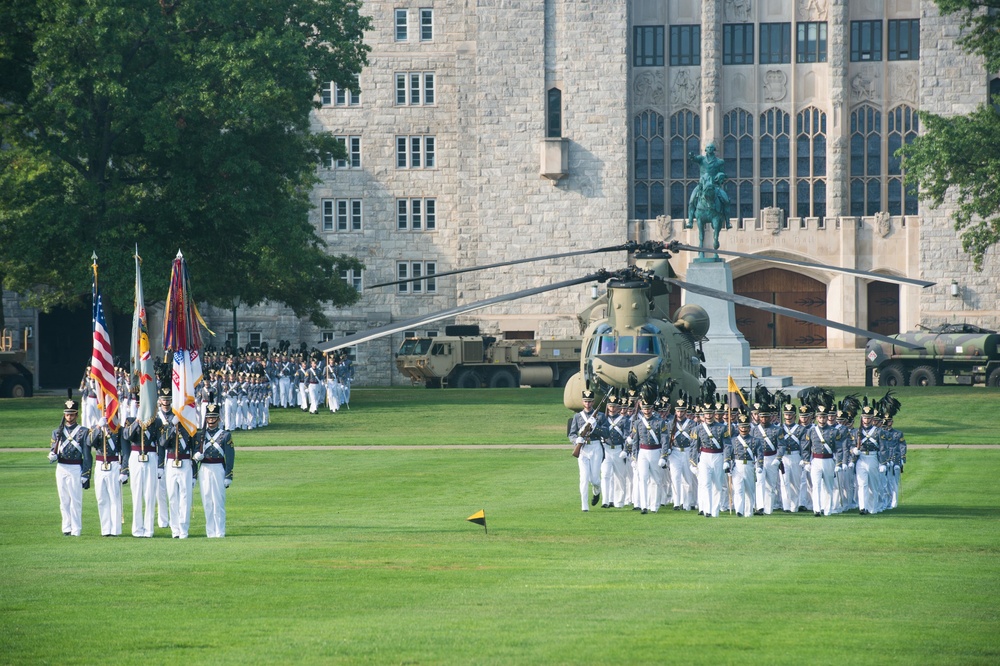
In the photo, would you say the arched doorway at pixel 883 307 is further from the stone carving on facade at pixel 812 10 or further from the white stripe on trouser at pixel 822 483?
the white stripe on trouser at pixel 822 483

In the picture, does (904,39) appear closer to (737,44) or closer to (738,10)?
(737,44)

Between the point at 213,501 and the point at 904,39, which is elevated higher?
the point at 904,39

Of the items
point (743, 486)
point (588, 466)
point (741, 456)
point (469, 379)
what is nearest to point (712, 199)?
point (469, 379)

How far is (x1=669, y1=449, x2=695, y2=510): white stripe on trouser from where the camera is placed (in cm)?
2269

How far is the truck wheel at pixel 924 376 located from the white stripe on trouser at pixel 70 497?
146 feet

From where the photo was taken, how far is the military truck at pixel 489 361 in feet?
198

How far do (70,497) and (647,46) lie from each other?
177 feet

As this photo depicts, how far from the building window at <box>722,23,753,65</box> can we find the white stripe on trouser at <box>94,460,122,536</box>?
53656mm

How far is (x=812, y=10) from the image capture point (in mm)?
68438

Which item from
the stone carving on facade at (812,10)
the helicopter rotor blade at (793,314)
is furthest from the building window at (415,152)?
the helicopter rotor blade at (793,314)

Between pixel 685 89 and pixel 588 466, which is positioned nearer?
pixel 588 466

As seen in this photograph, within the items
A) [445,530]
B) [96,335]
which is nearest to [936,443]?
[445,530]

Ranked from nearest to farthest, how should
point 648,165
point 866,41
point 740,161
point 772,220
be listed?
point 772,220, point 866,41, point 740,161, point 648,165

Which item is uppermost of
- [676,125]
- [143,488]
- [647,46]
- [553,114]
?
[647,46]
